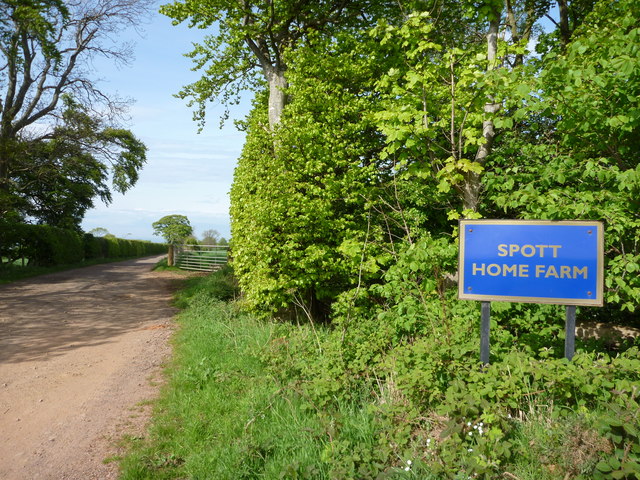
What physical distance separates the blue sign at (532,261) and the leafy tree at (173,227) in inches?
1765

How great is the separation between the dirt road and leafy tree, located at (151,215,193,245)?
115ft

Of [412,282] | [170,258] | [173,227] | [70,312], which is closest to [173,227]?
[173,227]

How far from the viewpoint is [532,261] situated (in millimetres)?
3977

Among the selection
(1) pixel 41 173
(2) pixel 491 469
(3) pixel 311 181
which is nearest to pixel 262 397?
(2) pixel 491 469

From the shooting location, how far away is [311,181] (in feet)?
27.2

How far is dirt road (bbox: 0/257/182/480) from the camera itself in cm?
411

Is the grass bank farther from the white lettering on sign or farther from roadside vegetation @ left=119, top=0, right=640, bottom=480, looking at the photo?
the white lettering on sign

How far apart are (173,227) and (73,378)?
43849 millimetres

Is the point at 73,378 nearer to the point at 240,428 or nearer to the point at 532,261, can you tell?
the point at 240,428

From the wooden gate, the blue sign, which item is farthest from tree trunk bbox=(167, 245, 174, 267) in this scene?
the blue sign

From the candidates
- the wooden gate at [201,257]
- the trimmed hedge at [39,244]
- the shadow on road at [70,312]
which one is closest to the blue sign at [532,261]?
the shadow on road at [70,312]

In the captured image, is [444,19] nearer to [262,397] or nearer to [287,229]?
[287,229]

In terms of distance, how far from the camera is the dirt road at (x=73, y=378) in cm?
411

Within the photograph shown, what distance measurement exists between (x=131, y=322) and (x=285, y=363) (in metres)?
5.91
